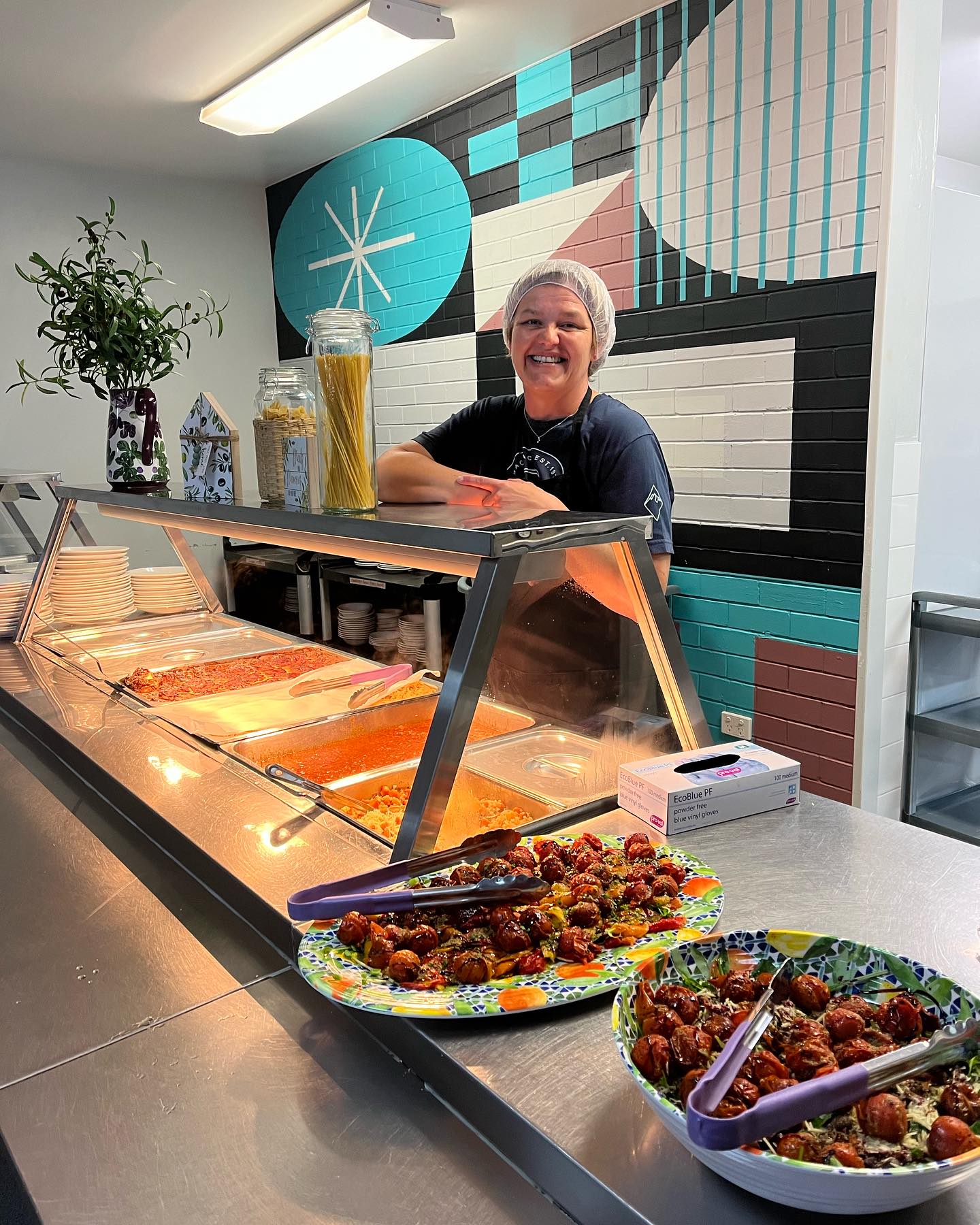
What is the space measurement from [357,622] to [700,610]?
7.35 ft

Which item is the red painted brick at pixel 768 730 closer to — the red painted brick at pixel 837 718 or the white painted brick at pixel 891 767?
the red painted brick at pixel 837 718

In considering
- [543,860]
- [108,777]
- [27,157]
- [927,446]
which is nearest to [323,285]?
[27,157]

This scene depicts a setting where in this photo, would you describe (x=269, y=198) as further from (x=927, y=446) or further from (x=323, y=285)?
(x=927, y=446)

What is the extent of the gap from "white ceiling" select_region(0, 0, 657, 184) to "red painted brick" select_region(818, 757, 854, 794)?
282 centimetres

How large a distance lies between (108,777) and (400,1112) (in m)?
1.06

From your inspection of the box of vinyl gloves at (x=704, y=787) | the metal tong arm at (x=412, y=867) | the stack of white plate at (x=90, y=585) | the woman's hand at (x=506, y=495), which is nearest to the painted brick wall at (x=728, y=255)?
the woman's hand at (x=506, y=495)

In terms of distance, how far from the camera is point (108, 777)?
177 centimetres

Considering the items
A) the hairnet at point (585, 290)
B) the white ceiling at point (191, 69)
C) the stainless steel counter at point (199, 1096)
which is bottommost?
the stainless steel counter at point (199, 1096)

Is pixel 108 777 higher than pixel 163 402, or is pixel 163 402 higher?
pixel 163 402

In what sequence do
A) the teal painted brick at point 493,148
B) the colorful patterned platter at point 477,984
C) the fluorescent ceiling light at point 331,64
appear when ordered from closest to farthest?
the colorful patterned platter at point 477,984 < the fluorescent ceiling light at point 331,64 < the teal painted brick at point 493,148

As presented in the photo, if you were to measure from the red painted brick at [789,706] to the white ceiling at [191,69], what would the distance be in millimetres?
2566

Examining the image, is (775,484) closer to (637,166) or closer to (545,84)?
(637,166)

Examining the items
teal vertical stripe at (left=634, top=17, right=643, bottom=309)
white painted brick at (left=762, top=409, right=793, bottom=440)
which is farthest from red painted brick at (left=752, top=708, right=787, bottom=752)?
teal vertical stripe at (left=634, top=17, right=643, bottom=309)

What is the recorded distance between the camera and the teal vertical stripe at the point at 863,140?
9.21 ft
